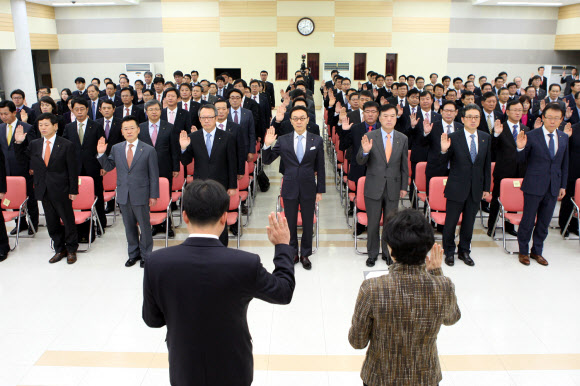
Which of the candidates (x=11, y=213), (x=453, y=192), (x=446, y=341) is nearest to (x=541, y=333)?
(x=446, y=341)

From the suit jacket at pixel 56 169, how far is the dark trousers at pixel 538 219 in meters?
5.12

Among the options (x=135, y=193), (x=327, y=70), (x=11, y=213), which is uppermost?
(x=327, y=70)

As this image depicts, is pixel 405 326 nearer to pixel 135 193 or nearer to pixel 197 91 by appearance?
pixel 135 193

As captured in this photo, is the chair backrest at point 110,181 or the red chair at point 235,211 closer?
the red chair at point 235,211

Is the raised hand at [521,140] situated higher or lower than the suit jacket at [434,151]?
higher

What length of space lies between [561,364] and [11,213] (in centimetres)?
606

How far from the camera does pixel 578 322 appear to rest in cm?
411

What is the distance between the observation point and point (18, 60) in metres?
14.3

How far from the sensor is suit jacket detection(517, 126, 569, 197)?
5086 mm

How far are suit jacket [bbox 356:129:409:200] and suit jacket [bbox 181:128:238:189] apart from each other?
1.47 metres

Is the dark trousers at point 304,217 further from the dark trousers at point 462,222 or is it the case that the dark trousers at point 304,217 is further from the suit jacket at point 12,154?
the suit jacket at point 12,154

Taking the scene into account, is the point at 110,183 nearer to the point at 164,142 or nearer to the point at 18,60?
the point at 164,142

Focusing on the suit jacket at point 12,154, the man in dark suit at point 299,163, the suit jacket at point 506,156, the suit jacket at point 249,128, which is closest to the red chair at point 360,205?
the man in dark suit at point 299,163

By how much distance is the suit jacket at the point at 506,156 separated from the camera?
5.97m
